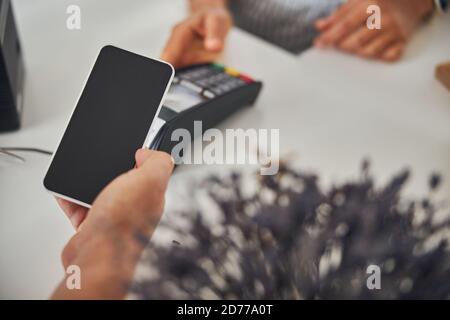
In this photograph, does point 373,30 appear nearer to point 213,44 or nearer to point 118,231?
point 213,44

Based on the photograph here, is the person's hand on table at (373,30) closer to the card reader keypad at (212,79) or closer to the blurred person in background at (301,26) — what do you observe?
the blurred person in background at (301,26)

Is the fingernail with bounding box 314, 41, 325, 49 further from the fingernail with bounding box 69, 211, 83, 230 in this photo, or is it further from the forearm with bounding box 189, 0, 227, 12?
the fingernail with bounding box 69, 211, 83, 230

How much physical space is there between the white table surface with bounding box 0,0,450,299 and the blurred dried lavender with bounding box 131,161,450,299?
163mm

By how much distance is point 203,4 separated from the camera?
26.4 inches

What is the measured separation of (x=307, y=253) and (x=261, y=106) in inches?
11.8

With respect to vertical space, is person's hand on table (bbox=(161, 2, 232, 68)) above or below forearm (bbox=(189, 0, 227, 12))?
below

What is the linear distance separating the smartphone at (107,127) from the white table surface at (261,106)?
0.05 metres

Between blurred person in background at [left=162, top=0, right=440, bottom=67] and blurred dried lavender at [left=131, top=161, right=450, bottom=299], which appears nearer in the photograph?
blurred dried lavender at [left=131, top=161, right=450, bottom=299]

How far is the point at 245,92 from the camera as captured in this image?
0.55m

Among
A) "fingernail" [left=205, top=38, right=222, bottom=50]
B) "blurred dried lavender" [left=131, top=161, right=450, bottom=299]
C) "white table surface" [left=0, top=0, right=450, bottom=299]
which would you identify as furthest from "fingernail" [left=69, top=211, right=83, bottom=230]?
"fingernail" [left=205, top=38, right=222, bottom=50]

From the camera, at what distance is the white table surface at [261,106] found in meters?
0.47

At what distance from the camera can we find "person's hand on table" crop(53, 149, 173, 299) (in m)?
0.34

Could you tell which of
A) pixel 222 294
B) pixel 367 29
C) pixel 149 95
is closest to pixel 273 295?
pixel 222 294
